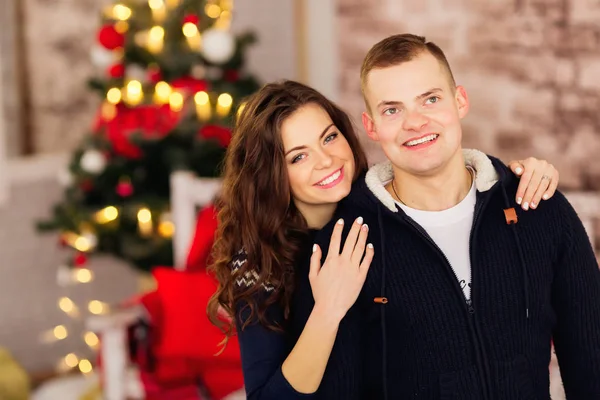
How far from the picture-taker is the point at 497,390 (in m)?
1.75

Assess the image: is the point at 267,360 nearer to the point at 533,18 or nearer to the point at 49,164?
the point at 533,18

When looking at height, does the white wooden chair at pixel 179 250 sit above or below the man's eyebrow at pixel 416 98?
below

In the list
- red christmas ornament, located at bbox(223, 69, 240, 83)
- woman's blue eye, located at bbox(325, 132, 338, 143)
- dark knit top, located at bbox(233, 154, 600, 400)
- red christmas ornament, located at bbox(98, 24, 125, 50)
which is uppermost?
red christmas ornament, located at bbox(98, 24, 125, 50)

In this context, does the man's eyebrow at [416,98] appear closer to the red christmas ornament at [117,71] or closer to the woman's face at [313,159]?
the woman's face at [313,159]

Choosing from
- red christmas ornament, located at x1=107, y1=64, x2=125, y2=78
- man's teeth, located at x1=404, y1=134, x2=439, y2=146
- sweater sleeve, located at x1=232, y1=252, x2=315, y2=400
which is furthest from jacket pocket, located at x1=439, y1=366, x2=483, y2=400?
red christmas ornament, located at x1=107, y1=64, x2=125, y2=78

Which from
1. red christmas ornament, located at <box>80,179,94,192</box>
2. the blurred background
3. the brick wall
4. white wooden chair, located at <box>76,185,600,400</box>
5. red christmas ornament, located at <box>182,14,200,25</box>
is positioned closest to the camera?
white wooden chair, located at <box>76,185,600,400</box>

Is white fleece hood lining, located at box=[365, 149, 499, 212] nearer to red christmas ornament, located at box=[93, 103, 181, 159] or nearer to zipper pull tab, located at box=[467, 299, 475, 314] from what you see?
zipper pull tab, located at box=[467, 299, 475, 314]

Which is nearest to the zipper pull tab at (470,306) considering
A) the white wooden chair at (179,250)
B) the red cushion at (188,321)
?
the white wooden chair at (179,250)

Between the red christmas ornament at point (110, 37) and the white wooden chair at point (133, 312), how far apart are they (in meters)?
0.58

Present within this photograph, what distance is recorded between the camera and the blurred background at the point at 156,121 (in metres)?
2.99

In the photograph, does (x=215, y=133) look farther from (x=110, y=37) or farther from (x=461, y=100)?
(x=461, y=100)

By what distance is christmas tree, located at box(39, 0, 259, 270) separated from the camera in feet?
11.5

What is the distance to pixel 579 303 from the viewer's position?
5.93 ft

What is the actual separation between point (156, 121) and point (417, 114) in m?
1.94
